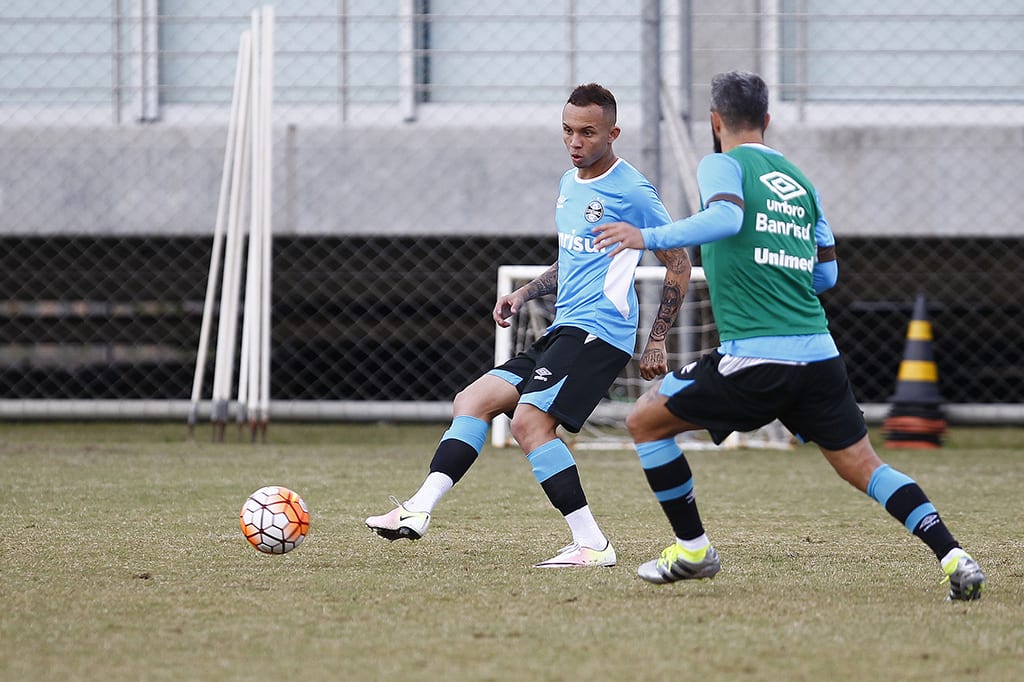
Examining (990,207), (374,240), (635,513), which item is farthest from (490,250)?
(635,513)

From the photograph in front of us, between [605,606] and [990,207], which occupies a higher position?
[990,207]

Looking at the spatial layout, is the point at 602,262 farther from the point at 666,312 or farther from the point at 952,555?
the point at 952,555

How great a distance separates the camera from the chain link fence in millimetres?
10922

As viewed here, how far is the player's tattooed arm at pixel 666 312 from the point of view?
4.62 metres

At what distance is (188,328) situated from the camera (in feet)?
42.7

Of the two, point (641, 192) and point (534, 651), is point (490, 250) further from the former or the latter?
point (534, 651)

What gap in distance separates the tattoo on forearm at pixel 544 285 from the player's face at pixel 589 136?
44 centimetres

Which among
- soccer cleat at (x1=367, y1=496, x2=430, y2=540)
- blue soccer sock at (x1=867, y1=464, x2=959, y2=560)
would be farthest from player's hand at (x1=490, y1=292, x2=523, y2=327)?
blue soccer sock at (x1=867, y1=464, x2=959, y2=560)

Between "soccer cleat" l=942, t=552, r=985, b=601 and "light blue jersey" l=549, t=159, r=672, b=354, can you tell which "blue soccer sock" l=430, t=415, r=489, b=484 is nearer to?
"light blue jersey" l=549, t=159, r=672, b=354

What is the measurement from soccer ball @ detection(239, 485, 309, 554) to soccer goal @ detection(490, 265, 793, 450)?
16.5 ft

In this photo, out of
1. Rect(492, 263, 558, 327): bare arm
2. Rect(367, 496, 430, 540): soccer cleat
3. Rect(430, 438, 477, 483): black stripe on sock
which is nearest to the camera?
Rect(367, 496, 430, 540): soccer cleat

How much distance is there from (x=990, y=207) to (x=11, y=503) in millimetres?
7813

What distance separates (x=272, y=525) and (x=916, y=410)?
6.95 metres

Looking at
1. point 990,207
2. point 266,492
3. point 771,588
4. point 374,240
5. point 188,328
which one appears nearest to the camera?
point 771,588
